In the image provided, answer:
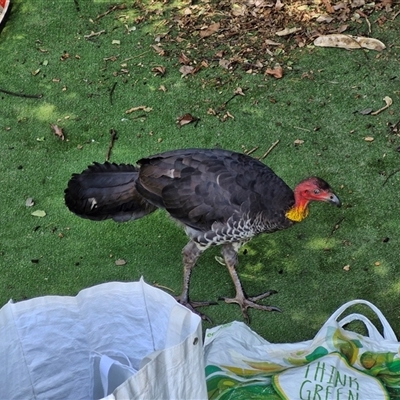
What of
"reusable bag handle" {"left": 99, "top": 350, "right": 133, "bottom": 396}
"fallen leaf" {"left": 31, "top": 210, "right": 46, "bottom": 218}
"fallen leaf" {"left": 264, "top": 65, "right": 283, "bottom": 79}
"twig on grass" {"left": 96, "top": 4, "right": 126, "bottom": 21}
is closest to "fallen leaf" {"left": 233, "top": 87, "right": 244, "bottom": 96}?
"fallen leaf" {"left": 264, "top": 65, "right": 283, "bottom": 79}

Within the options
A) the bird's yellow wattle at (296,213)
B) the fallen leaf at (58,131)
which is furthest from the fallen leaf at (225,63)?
the bird's yellow wattle at (296,213)

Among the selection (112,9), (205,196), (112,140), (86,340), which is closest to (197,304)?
(205,196)

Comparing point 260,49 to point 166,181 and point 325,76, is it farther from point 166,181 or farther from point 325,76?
point 166,181

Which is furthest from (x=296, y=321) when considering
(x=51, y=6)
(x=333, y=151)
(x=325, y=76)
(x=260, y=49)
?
(x=51, y=6)

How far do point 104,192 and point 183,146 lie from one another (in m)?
0.95

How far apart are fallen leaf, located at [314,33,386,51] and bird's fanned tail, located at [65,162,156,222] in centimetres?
204

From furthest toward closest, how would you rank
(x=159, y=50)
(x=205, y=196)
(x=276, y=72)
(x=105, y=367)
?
(x=159, y=50)
(x=276, y=72)
(x=205, y=196)
(x=105, y=367)

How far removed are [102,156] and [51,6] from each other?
1.89 m

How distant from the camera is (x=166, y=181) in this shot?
2.83m

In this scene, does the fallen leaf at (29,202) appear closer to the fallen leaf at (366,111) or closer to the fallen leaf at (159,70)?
the fallen leaf at (159,70)

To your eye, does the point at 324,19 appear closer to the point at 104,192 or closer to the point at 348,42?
the point at 348,42

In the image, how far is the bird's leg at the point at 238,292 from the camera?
2.95 metres

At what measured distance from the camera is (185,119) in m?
3.92

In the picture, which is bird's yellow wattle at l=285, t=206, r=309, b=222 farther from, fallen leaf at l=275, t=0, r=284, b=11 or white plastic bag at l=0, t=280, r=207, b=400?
fallen leaf at l=275, t=0, r=284, b=11
